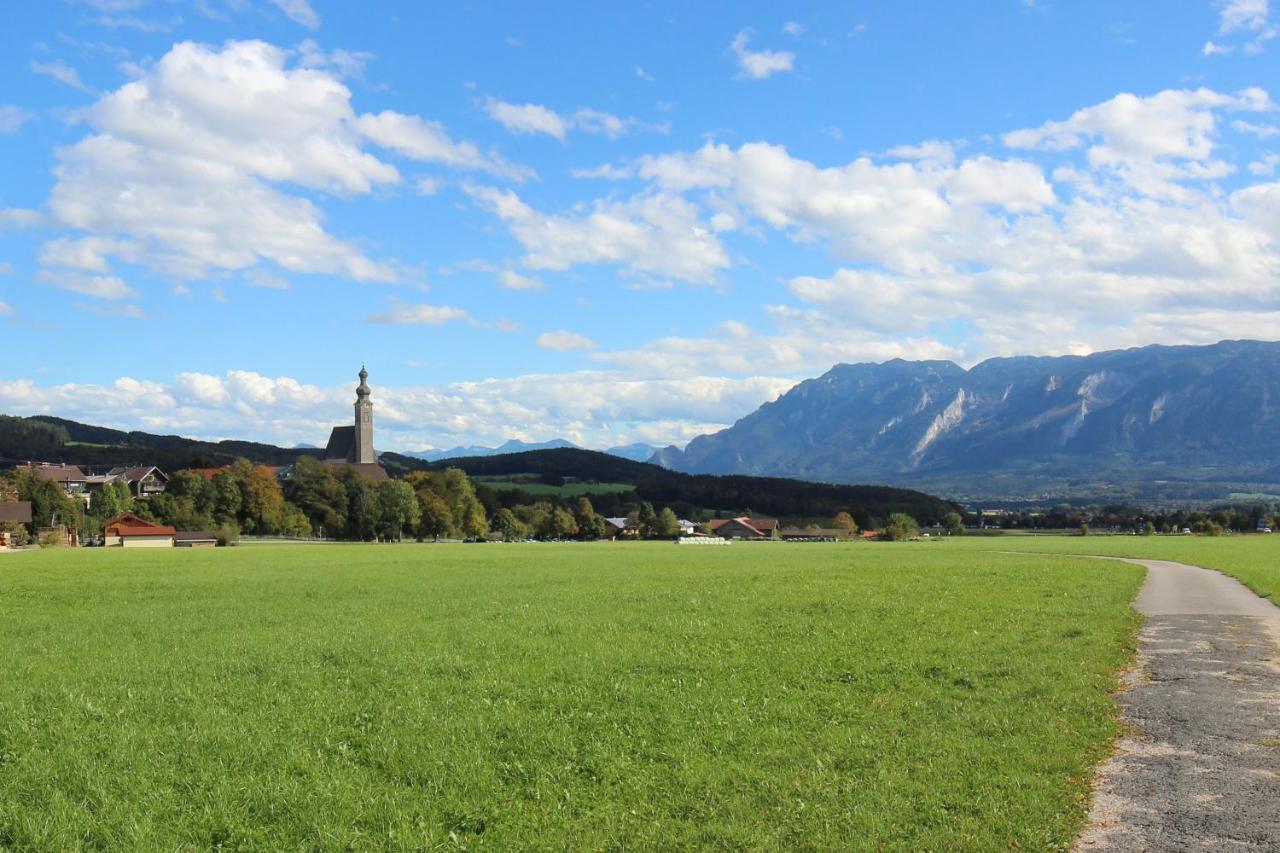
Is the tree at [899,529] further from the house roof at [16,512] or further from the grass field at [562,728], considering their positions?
the grass field at [562,728]

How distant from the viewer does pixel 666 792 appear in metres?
11.9

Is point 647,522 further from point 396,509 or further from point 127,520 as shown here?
point 127,520

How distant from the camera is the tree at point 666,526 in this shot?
181375mm

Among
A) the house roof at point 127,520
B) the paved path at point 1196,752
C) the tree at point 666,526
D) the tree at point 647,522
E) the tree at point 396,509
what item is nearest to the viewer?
the paved path at point 1196,752

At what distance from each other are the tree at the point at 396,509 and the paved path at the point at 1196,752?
395 ft

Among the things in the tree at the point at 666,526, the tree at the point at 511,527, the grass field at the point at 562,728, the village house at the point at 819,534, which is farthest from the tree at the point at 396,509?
the grass field at the point at 562,728

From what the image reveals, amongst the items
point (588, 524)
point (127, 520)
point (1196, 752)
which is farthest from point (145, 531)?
point (1196, 752)

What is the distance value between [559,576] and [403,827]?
132 ft

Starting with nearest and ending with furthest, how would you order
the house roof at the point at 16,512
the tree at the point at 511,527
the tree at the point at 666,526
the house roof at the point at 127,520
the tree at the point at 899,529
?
the house roof at the point at 16,512 → the house roof at the point at 127,520 → the tree at the point at 899,529 → the tree at the point at 511,527 → the tree at the point at 666,526

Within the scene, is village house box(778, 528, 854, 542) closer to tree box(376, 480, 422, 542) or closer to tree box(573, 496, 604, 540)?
tree box(573, 496, 604, 540)

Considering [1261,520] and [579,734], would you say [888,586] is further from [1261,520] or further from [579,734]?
[1261,520]

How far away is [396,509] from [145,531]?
105ft

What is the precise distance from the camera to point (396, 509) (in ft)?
449

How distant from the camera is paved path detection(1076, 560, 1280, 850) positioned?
33.7 feet
